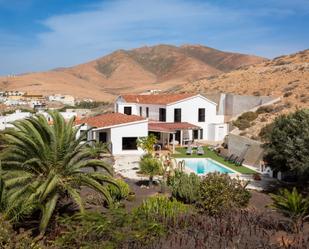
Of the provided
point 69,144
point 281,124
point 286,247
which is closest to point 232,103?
point 281,124

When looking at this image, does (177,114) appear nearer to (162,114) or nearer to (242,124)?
(162,114)

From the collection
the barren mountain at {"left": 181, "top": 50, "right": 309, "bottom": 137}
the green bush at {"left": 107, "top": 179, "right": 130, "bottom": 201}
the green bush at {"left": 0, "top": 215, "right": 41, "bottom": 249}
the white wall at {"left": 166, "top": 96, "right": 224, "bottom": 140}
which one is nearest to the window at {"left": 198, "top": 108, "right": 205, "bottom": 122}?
the white wall at {"left": 166, "top": 96, "right": 224, "bottom": 140}

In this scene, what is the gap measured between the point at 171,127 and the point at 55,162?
85.2 feet

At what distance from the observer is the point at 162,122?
137ft

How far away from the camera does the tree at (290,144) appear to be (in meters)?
19.1

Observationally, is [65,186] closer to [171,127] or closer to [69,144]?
[69,144]

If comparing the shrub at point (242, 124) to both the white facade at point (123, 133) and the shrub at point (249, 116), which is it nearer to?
the shrub at point (249, 116)

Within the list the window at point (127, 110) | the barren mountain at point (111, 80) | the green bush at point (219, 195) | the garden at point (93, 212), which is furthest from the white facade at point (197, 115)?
the barren mountain at point (111, 80)

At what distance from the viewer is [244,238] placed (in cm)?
930

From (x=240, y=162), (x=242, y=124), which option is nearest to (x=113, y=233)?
(x=240, y=162)

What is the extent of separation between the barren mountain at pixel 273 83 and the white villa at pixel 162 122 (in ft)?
15.7

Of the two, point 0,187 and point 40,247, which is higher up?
point 0,187

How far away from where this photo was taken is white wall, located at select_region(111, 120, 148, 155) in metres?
33.3

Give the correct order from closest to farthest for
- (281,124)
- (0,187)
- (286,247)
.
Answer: (286,247)
(0,187)
(281,124)
